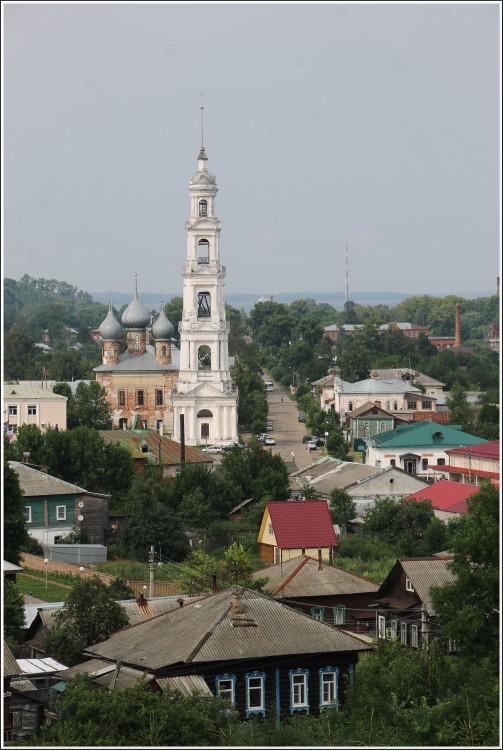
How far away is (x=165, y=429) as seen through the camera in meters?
64.4

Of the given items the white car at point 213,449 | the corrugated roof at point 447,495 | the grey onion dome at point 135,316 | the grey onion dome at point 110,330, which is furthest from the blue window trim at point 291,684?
the grey onion dome at point 135,316

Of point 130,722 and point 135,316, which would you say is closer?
point 130,722

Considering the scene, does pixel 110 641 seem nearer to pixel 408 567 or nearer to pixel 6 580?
pixel 6 580

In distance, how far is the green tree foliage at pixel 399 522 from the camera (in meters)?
38.1

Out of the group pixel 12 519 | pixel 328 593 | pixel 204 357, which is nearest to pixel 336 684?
pixel 328 593

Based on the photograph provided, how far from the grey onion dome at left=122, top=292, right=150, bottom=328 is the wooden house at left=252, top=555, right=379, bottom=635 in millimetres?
40791

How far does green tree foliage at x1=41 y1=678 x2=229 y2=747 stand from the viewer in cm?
1836

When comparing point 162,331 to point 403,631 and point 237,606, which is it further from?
point 237,606

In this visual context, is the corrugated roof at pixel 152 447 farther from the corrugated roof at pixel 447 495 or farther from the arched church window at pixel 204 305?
the arched church window at pixel 204 305

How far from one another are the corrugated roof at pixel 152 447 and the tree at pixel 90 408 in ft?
19.7

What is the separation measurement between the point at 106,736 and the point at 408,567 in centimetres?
987

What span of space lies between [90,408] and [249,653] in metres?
39.5

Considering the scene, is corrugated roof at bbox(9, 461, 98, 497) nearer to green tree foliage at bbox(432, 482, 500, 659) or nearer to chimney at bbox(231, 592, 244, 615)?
chimney at bbox(231, 592, 244, 615)

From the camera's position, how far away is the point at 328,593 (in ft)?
93.1
